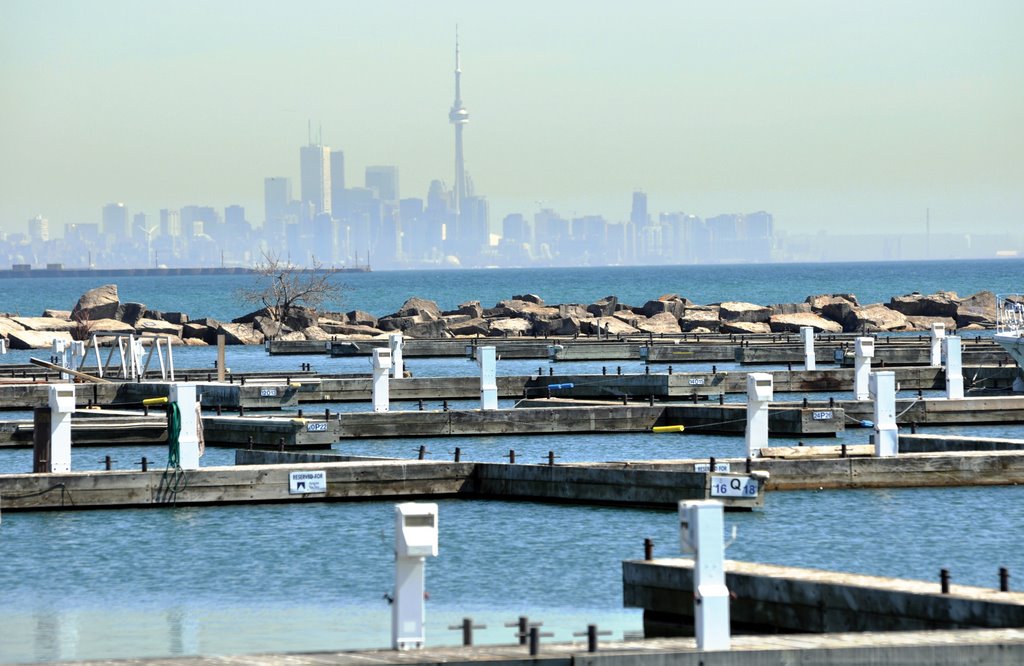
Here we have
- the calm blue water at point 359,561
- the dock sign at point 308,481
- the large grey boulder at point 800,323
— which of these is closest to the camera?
the calm blue water at point 359,561

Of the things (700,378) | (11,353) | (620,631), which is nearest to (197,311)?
(11,353)

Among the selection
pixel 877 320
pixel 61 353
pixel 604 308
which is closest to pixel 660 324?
pixel 604 308

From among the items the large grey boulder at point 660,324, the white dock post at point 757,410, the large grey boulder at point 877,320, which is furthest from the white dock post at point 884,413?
the large grey boulder at point 877,320

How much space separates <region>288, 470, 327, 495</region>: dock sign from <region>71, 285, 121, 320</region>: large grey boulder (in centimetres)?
8617

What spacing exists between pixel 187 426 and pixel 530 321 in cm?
6882

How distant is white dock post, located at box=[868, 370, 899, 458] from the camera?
2767 cm

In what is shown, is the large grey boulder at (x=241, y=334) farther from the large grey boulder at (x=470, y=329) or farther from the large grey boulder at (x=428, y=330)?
the large grey boulder at (x=470, y=329)

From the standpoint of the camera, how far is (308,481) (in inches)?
1089

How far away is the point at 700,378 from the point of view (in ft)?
165

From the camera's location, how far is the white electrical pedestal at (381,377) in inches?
1535

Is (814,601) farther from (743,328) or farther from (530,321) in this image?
(530,321)

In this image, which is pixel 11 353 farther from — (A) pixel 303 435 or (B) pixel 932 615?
(B) pixel 932 615

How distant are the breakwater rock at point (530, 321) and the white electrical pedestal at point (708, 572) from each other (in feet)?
232

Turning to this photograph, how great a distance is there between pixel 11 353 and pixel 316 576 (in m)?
71.0
